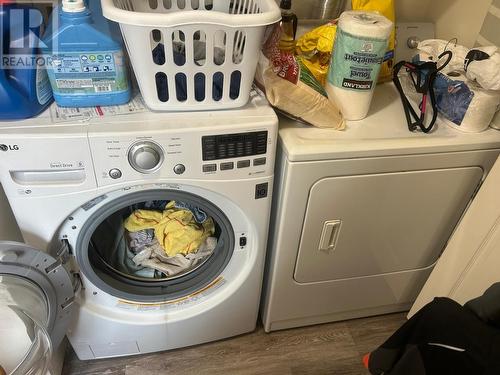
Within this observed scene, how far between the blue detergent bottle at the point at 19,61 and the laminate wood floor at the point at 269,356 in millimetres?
921

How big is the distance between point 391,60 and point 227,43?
67 cm

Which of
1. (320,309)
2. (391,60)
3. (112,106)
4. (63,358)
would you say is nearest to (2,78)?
(112,106)

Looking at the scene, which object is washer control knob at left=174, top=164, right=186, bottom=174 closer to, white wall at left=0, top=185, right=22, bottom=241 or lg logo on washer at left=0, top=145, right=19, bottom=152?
lg logo on washer at left=0, top=145, right=19, bottom=152

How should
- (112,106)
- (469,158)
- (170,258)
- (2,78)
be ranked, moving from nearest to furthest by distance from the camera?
(2,78), (112,106), (469,158), (170,258)

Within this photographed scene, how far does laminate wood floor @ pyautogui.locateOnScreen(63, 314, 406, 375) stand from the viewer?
1451mm

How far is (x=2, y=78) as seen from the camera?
897 millimetres

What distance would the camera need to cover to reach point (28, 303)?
1021mm

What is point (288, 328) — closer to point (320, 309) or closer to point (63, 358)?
point (320, 309)

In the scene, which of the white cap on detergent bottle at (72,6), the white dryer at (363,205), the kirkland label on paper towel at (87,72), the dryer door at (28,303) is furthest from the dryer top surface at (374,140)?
the dryer door at (28,303)

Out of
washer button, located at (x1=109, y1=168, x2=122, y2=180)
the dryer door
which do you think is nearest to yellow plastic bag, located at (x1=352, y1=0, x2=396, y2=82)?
washer button, located at (x1=109, y1=168, x2=122, y2=180)

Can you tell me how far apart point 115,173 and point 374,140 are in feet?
2.20

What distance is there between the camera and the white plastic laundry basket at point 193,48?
867 mm

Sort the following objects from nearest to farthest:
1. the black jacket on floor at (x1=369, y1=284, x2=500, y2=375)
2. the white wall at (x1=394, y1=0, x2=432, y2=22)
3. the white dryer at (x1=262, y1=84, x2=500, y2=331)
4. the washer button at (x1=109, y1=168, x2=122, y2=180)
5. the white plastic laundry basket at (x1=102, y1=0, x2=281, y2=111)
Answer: the black jacket on floor at (x1=369, y1=284, x2=500, y2=375) < the white plastic laundry basket at (x1=102, y1=0, x2=281, y2=111) < the washer button at (x1=109, y1=168, x2=122, y2=180) < the white dryer at (x1=262, y1=84, x2=500, y2=331) < the white wall at (x1=394, y1=0, x2=432, y2=22)

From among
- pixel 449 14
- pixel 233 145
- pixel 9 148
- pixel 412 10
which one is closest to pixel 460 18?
pixel 449 14
